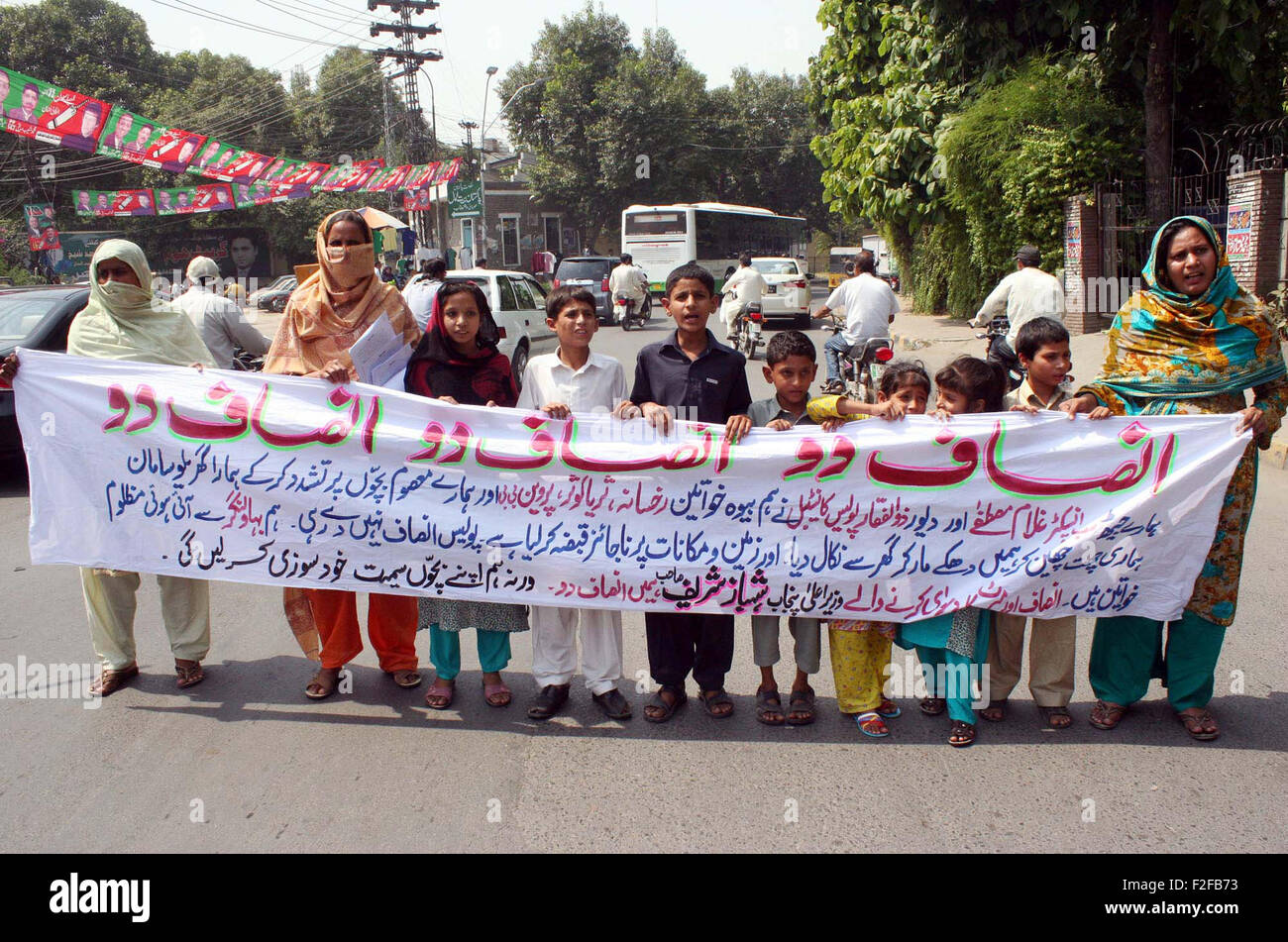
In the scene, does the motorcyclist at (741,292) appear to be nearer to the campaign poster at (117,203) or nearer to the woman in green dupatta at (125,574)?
the woman in green dupatta at (125,574)

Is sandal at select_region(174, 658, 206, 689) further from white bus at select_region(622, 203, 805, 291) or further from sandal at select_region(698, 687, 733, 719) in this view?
white bus at select_region(622, 203, 805, 291)

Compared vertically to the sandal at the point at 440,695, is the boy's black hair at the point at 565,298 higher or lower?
higher

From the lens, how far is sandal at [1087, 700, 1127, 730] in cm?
378

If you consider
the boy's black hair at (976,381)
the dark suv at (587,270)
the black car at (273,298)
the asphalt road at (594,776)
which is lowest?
the asphalt road at (594,776)

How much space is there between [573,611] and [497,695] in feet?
1.44

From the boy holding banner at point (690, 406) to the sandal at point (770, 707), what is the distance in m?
0.12

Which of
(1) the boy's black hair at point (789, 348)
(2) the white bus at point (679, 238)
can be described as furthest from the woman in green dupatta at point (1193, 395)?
(2) the white bus at point (679, 238)

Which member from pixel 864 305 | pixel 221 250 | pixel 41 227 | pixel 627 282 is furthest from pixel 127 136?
pixel 221 250

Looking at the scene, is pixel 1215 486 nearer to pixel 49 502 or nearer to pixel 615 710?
pixel 615 710

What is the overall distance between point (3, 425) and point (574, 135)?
1631 inches

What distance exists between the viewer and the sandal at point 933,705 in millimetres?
3953

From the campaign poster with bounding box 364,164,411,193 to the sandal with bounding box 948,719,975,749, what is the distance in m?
24.7

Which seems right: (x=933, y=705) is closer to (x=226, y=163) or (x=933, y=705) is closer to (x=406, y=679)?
(x=406, y=679)

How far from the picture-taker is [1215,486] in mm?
3701
